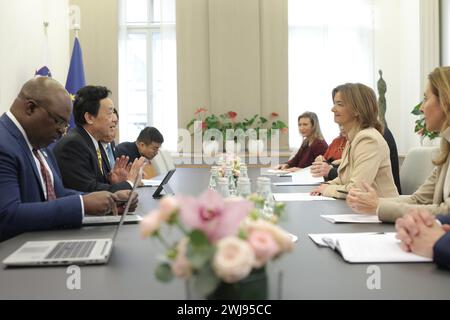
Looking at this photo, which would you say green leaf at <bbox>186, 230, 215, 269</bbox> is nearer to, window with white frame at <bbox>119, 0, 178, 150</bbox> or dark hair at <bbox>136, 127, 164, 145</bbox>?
dark hair at <bbox>136, 127, 164, 145</bbox>

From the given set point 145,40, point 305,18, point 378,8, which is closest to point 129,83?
point 145,40

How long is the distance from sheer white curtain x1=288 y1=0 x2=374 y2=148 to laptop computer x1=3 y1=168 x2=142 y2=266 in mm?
5507

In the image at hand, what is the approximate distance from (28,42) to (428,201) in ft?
14.7

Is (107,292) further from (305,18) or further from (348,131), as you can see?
(305,18)

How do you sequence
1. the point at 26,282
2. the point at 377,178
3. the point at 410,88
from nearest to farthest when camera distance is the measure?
the point at 26,282 → the point at 377,178 → the point at 410,88

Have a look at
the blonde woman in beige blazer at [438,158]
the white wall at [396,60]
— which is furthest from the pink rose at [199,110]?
the blonde woman in beige blazer at [438,158]

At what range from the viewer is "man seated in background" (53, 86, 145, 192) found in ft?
8.37

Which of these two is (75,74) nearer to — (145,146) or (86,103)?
(145,146)

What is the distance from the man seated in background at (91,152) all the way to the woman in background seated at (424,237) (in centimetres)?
161

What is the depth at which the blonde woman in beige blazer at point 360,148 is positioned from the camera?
93.6 inches

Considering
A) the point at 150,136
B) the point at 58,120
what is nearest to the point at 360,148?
the point at 58,120

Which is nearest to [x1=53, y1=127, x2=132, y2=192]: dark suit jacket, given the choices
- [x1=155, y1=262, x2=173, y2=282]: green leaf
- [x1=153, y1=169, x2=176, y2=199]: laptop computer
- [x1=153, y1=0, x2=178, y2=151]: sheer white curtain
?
[x1=153, y1=169, x2=176, y2=199]: laptop computer

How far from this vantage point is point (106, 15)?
654 centimetres
